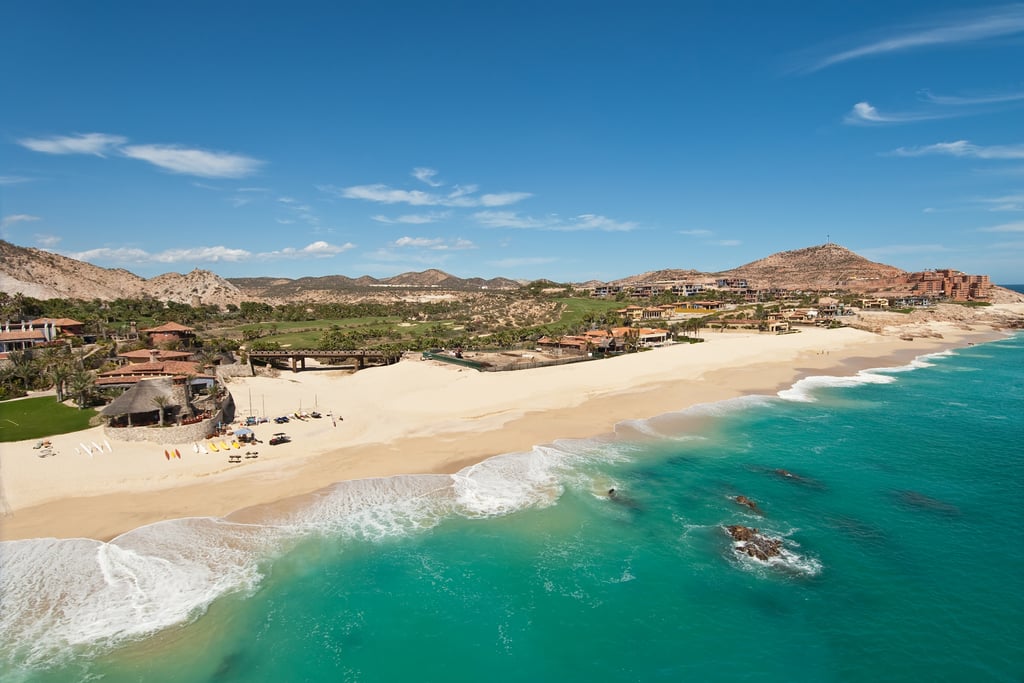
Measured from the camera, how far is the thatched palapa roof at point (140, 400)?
3219 cm

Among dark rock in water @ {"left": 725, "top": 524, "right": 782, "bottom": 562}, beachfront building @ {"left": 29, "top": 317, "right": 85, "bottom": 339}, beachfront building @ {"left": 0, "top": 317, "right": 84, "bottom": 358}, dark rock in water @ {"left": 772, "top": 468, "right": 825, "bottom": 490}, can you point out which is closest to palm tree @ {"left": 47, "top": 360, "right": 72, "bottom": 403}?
beachfront building @ {"left": 0, "top": 317, "right": 84, "bottom": 358}

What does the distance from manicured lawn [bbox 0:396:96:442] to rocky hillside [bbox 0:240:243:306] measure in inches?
2449

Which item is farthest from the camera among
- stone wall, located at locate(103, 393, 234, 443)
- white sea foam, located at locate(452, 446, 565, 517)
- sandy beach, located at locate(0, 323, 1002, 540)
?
stone wall, located at locate(103, 393, 234, 443)

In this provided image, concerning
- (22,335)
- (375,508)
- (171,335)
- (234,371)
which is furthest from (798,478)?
(22,335)

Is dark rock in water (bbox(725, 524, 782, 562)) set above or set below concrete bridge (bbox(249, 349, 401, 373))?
below

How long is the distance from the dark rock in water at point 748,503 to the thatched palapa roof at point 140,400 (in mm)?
35070

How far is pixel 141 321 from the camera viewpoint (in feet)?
287

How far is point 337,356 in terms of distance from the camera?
6575cm

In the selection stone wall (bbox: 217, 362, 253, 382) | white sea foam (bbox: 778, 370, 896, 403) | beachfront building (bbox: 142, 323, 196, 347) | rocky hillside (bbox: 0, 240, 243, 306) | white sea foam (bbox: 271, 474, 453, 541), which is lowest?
white sea foam (bbox: 271, 474, 453, 541)

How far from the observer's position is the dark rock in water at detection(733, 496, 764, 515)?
23406 mm

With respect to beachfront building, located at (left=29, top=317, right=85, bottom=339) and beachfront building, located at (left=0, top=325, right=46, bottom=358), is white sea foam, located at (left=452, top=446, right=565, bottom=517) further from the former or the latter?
beachfront building, located at (left=29, top=317, right=85, bottom=339)

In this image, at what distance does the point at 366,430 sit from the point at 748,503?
2475cm

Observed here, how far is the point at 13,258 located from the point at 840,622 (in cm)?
14875

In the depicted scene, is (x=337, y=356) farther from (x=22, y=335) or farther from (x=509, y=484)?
(x=509, y=484)
